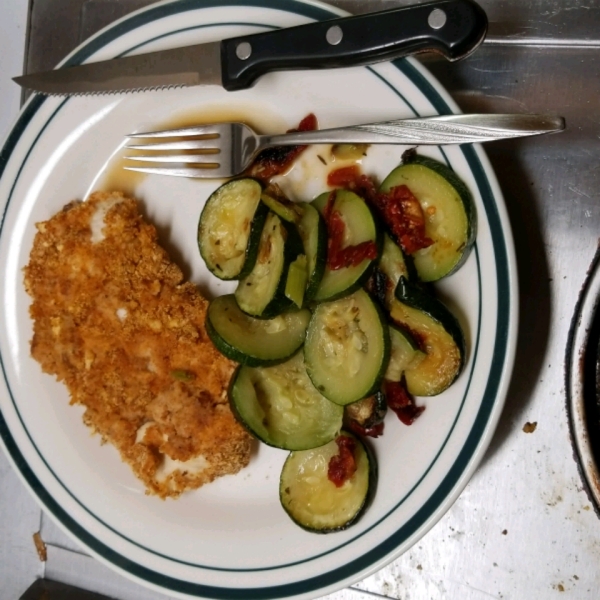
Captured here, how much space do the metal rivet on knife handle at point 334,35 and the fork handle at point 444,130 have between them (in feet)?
0.61

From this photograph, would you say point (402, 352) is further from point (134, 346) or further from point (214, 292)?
point (134, 346)

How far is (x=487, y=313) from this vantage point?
4.73ft

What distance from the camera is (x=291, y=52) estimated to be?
1.47 metres

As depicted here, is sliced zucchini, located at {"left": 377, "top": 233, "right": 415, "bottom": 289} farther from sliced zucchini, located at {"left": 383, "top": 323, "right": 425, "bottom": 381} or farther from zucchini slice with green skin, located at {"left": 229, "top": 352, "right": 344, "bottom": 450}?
zucchini slice with green skin, located at {"left": 229, "top": 352, "right": 344, "bottom": 450}

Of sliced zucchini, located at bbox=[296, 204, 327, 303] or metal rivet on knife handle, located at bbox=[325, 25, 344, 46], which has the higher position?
metal rivet on knife handle, located at bbox=[325, 25, 344, 46]

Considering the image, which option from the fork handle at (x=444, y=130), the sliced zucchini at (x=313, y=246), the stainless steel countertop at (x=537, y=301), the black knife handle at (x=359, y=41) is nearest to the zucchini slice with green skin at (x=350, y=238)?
the sliced zucchini at (x=313, y=246)

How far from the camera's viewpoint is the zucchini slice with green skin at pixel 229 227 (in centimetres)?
152

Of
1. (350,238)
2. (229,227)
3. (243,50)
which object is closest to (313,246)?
(350,238)

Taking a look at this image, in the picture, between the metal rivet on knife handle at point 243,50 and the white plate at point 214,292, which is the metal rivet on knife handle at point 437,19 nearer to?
the white plate at point 214,292

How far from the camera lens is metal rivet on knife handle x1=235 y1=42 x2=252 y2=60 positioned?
150cm

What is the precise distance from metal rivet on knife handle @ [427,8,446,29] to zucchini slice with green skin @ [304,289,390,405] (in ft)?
1.85

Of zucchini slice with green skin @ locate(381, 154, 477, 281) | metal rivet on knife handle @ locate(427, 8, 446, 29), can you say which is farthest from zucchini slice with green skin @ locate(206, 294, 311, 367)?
metal rivet on knife handle @ locate(427, 8, 446, 29)

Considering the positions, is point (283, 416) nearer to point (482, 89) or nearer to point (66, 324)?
point (66, 324)

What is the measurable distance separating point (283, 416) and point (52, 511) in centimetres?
71
